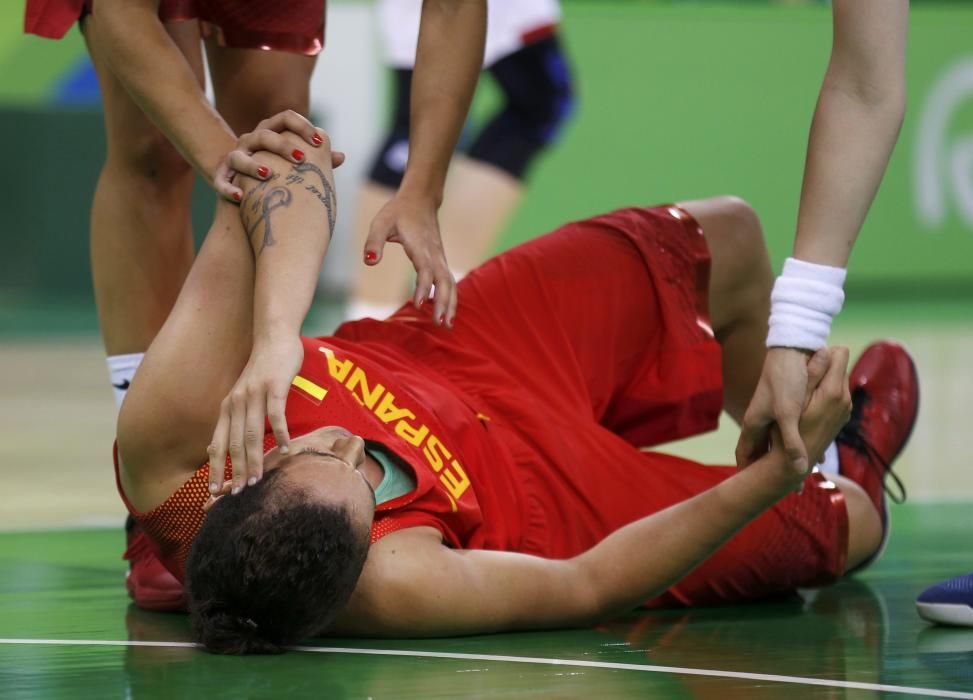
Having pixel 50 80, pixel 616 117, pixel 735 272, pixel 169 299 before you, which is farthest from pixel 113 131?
pixel 616 117

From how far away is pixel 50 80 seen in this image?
26.5ft

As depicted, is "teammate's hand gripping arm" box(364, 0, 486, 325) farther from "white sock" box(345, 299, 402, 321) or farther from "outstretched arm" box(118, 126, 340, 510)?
"white sock" box(345, 299, 402, 321)

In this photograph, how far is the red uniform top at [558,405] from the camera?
7.78 ft

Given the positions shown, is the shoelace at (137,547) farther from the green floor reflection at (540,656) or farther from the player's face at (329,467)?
the player's face at (329,467)

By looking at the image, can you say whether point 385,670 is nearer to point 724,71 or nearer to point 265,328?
point 265,328

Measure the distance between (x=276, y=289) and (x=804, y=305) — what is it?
2.24ft

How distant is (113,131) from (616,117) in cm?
613

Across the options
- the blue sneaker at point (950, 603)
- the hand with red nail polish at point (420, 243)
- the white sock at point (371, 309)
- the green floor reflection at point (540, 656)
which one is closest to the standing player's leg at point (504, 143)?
the white sock at point (371, 309)

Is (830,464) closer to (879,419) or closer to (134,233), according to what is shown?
(879,419)

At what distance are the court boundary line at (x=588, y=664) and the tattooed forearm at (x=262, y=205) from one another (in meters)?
0.56

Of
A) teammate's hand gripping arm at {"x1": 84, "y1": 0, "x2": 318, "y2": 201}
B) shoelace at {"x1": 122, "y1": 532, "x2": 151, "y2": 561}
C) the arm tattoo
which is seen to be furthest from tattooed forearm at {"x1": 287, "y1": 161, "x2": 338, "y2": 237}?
shoelace at {"x1": 122, "y1": 532, "x2": 151, "y2": 561}

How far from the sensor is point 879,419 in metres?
3.11

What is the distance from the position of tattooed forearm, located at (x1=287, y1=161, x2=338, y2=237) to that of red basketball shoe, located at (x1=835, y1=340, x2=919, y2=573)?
3.80ft

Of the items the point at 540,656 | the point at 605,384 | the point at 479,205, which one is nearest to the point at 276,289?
the point at 540,656
